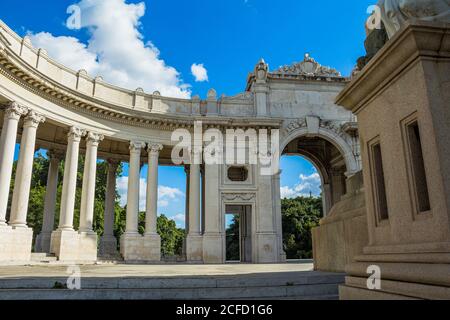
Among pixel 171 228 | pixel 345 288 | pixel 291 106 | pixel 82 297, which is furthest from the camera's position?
pixel 171 228

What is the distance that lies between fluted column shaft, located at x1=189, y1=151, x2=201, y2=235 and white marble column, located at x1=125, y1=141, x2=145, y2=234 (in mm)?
4787

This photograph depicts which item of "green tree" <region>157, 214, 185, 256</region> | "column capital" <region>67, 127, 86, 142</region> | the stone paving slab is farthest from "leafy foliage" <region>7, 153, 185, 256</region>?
the stone paving slab

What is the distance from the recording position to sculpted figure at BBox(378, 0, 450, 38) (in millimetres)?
5936

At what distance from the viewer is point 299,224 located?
69.8 meters

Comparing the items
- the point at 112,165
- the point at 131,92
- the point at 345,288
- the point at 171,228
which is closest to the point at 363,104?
the point at 345,288

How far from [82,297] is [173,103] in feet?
95.8

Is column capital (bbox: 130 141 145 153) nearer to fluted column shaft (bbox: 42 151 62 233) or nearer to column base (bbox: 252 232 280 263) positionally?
fluted column shaft (bbox: 42 151 62 233)

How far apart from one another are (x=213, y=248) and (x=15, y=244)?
1528cm

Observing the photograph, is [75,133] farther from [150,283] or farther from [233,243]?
[233,243]

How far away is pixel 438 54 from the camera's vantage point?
17.1ft

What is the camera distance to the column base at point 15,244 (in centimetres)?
2169

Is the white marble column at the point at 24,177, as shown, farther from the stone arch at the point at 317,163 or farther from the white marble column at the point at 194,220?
the stone arch at the point at 317,163

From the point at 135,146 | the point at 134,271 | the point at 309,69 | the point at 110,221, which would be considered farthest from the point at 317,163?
the point at 134,271
